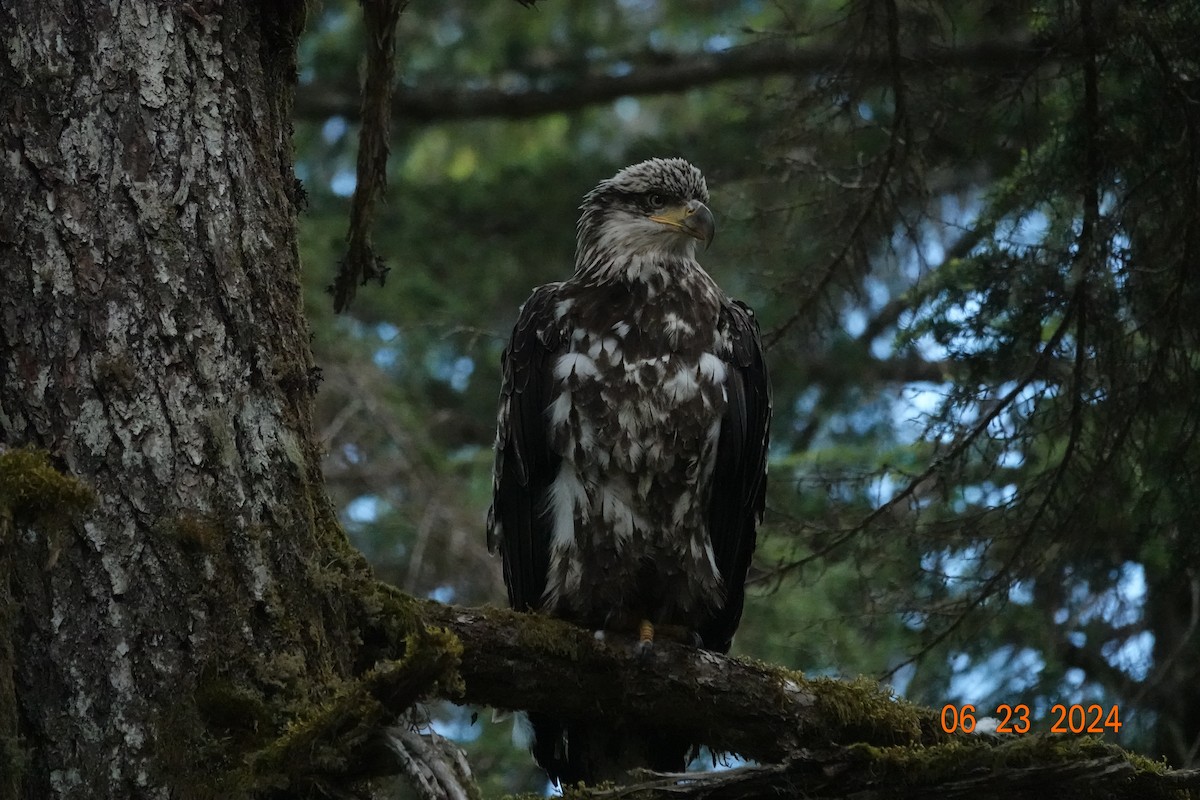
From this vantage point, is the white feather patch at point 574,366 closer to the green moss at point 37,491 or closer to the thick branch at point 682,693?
the thick branch at point 682,693

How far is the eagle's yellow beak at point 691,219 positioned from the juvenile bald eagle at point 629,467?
221 mm

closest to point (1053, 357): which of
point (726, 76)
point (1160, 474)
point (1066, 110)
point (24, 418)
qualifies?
point (1160, 474)

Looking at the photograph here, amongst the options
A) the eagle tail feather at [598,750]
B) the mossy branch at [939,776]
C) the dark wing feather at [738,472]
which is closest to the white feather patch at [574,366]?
the dark wing feather at [738,472]

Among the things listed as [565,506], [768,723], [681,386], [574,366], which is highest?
[574,366]

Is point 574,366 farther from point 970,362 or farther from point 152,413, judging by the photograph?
point 152,413

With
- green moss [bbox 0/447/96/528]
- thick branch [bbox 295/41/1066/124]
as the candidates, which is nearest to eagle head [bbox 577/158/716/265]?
green moss [bbox 0/447/96/528]

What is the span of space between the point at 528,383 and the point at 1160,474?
2.43 metres

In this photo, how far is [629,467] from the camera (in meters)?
4.84

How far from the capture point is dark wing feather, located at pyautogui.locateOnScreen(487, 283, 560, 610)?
5.02m

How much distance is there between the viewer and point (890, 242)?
5.64 m

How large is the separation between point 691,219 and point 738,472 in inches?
44.1

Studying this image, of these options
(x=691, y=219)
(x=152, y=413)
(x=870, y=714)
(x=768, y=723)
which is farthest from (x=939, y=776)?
(x=691, y=219)

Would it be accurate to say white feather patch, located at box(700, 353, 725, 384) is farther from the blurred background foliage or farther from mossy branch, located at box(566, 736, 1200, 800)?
mossy branch, located at box(566, 736, 1200, 800)

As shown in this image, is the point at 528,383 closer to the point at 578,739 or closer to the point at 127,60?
the point at 578,739
